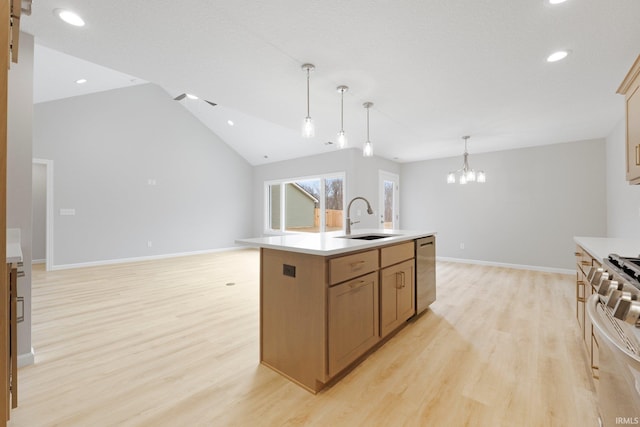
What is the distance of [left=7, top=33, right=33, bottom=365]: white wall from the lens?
188 centimetres

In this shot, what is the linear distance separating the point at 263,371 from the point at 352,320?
2.42ft

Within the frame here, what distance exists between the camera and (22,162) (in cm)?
193

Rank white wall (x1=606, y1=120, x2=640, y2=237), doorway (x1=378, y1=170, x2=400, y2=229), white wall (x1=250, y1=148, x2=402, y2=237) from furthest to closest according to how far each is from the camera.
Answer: doorway (x1=378, y1=170, x2=400, y2=229), white wall (x1=250, y1=148, x2=402, y2=237), white wall (x1=606, y1=120, x2=640, y2=237)

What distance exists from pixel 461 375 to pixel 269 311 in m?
1.40

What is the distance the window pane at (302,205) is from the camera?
694 centimetres

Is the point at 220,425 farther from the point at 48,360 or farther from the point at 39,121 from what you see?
the point at 39,121

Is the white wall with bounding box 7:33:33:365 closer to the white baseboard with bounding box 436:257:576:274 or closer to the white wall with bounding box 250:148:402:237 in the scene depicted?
the white wall with bounding box 250:148:402:237

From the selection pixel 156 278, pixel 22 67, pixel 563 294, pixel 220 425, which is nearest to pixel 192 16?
pixel 22 67

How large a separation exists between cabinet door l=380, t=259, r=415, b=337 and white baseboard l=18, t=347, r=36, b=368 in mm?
2608

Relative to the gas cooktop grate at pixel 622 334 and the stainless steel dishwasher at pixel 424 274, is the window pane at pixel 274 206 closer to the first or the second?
the stainless steel dishwasher at pixel 424 274

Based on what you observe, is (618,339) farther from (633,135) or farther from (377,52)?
(377,52)

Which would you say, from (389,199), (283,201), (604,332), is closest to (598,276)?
(604,332)

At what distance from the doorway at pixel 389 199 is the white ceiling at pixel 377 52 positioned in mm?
2738

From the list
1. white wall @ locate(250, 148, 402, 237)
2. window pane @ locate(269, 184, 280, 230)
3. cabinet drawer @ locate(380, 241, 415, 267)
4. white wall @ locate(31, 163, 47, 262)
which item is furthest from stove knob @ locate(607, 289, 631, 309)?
white wall @ locate(31, 163, 47, 262)
